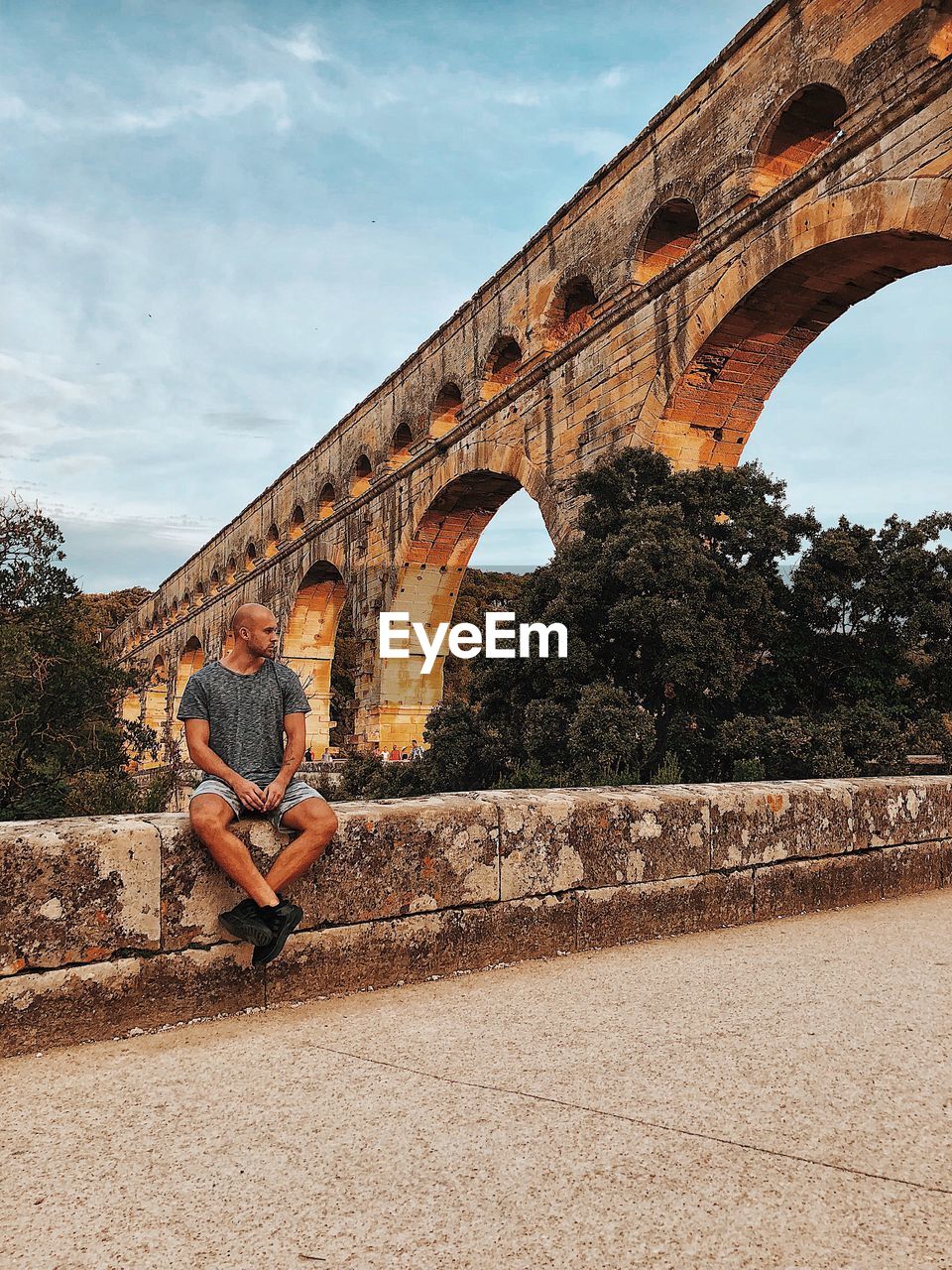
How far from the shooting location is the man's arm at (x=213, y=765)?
244 centimetres

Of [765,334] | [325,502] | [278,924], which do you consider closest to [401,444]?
[325,502]

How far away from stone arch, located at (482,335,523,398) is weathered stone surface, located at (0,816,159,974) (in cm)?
1247

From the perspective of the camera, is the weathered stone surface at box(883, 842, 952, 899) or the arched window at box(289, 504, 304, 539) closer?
the weathered stone surface at box(883, 842, 952, 899)

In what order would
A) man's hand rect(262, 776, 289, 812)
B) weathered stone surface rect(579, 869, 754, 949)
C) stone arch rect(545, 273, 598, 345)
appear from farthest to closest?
stone arch rect(545, 273, 598, 345)
weathered stone surface rect(579, 869, 754, 949)
man's hand rect(262, 776, 289, 812)

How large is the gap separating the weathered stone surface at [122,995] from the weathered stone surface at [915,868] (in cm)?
290

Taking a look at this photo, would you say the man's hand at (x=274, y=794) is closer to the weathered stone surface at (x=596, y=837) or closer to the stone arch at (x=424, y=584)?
the weathered stone surface at (x=596, y=837)

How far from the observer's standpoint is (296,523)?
23.6 metres

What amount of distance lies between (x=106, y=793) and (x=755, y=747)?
7.28 meters

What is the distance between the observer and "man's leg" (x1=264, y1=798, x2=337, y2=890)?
2.35 m

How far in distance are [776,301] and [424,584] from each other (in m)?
9.31

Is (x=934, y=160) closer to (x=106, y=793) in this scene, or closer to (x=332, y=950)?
(x=332, y=950)

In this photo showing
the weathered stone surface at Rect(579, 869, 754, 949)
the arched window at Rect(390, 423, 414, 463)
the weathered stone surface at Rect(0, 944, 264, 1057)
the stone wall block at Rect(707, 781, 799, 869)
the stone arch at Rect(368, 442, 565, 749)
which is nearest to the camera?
the weathered stone surface at Rect(0, 944, 264, 1057)

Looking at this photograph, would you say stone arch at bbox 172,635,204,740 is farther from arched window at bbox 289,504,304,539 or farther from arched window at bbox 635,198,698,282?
arched window at bbox 635,198,698,282

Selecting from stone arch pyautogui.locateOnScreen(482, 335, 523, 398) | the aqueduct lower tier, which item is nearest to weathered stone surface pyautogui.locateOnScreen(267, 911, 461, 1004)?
the aqueduct lower tier
